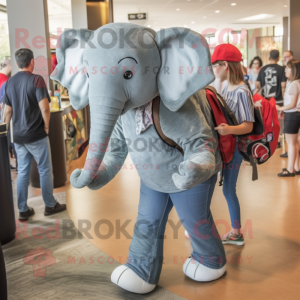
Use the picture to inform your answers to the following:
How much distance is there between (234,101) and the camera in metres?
2.46

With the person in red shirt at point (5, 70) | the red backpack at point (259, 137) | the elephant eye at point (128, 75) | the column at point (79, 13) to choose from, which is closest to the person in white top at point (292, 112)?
the red backpack at point (259, 137)

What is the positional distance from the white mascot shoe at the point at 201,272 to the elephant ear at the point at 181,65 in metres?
1.09

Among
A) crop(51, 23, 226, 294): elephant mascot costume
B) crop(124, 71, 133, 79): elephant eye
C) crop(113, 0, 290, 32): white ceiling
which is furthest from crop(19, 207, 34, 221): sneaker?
crop(113, 0, 290, 32): white ceiling

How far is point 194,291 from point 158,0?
9731 mm

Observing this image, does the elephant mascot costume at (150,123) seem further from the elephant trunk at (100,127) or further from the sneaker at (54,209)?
the sneaker at (54,209)

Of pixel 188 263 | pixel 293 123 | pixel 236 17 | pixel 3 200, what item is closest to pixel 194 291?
pixel 188 263

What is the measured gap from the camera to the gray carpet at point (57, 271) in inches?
87.0

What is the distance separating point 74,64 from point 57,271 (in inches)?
56.1

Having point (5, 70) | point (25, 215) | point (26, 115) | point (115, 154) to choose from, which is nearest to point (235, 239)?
point (115, 154)

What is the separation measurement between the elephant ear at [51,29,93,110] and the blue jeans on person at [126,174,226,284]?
A: 660 millimetres

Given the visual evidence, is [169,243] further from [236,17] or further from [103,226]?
[236,17]

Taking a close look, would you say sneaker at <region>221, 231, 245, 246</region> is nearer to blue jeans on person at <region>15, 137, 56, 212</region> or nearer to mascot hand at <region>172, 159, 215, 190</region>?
mascot hand at <region>172, 159, 215, 190</region>

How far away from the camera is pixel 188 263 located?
2.33 metres

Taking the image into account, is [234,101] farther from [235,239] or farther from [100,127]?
[100,127]
